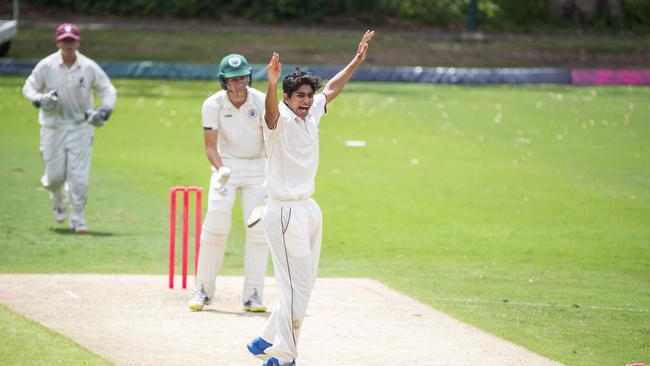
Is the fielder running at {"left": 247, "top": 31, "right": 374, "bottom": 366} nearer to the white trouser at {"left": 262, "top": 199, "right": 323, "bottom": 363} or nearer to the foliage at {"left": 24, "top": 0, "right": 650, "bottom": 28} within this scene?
the white trouser at {"left": 262, "top": 199, "right": 323, "bottom": 363}

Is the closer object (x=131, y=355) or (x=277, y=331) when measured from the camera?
(x=277, y=331)

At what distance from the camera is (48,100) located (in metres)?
14.3

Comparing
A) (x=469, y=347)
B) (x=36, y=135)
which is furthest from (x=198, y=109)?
(x=469, y=347)

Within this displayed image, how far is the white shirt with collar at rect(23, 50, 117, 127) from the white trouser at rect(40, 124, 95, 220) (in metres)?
0.11

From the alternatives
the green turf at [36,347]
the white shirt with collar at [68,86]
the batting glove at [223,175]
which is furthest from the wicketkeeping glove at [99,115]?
the green turf at [36,347]

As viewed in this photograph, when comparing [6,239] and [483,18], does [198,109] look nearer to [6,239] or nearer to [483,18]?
[6,239]

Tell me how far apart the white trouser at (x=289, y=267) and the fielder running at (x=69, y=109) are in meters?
6.51

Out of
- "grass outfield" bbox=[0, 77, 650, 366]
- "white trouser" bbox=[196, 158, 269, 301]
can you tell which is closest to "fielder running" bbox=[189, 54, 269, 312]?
"white trouser" bbox=[196, 158, 269, 301]

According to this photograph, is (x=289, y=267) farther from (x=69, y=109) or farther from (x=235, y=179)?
(x=69, y=109)

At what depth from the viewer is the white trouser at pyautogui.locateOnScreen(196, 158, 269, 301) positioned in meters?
10.6

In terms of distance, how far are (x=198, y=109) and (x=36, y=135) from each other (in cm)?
455

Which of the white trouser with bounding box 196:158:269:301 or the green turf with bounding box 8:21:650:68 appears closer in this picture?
the white trouser with bounding box 196:158:269:301

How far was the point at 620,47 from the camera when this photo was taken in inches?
1599

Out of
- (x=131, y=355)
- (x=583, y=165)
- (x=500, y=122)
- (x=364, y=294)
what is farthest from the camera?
(x=500, y=122)
